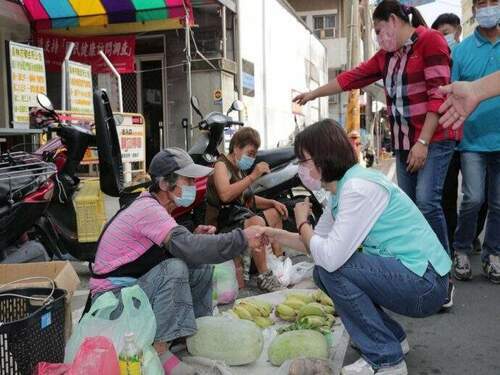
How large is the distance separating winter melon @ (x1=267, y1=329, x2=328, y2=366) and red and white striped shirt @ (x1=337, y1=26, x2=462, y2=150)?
5.37ft

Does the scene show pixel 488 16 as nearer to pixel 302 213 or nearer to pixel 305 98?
pixel 305 98

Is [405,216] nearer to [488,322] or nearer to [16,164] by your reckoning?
[488,322]

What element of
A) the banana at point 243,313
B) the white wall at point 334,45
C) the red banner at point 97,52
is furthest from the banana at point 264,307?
the white wall at point 334,45

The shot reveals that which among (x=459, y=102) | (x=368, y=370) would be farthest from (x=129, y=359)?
(x=459, y=102)

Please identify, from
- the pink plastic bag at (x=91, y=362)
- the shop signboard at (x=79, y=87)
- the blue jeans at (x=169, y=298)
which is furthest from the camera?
the shop signboard at (x=79, y=87)

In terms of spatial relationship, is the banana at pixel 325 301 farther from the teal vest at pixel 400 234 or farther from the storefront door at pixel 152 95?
the storefront door at pixel 152 95

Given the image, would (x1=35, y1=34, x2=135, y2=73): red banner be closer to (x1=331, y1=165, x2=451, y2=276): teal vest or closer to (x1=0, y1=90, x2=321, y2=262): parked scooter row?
(x1=0, y1=90, x2=321, y2=262): parked scooter row

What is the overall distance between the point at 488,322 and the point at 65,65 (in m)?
5.93

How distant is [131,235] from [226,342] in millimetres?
749

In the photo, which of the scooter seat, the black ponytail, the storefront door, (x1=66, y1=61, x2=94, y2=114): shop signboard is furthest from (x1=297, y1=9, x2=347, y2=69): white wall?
the black ponytail

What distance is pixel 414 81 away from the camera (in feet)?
12.0

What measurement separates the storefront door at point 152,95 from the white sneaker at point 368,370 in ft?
26.8

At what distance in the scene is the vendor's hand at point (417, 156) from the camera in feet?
11.8

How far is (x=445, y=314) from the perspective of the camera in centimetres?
360
